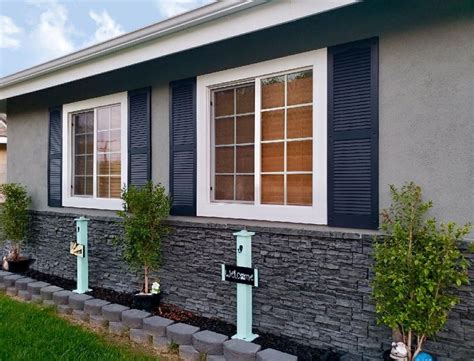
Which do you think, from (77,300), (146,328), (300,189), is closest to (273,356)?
(146,328)

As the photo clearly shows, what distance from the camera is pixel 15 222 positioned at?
614cm

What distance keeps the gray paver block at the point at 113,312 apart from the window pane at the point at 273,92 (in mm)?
2581

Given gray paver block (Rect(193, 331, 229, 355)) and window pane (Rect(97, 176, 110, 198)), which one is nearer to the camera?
gray paver block (Rect(193, 331, 229, 355))

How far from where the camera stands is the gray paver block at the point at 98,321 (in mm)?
4143

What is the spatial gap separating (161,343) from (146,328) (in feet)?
0.82

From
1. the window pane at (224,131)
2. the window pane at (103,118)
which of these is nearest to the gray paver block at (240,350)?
the window pane at (224,131)

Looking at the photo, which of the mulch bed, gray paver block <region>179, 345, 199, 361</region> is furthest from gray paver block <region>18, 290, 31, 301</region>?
gray paver block <region>179, 345, 199, 361</region>

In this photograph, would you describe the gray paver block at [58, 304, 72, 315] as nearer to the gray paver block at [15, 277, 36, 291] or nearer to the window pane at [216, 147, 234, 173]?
the gray paver block at [15, 277, 36, 291]

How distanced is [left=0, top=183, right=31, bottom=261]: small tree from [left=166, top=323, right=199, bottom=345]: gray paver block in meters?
3.83

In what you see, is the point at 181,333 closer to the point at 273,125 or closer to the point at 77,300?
the point at 77,300

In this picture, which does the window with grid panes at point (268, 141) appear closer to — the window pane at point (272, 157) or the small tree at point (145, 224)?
the window pane at point (272, 157)

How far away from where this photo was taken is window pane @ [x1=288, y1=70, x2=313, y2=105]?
366 centimetres

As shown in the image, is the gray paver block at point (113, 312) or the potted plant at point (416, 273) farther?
the gray paver block at point (113, 312)

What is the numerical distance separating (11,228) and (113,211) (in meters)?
2.07
